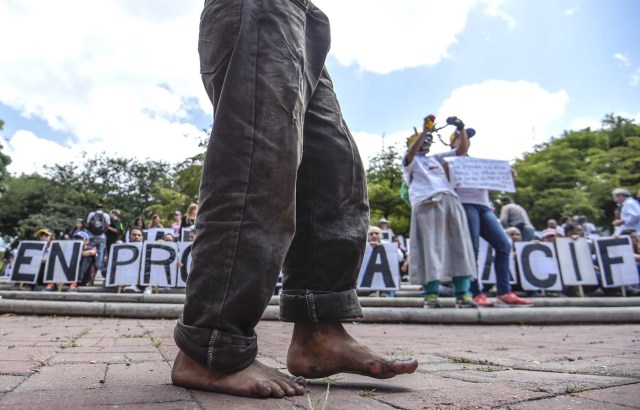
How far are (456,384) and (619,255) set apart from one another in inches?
293

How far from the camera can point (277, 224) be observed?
1.55 m

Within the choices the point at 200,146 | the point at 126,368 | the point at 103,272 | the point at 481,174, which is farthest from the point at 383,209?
the point at 126,368

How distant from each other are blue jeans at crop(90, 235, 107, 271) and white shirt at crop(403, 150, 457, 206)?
719cm

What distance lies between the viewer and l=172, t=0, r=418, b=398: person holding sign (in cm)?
148

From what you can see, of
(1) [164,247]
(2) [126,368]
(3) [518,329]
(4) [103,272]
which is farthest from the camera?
(4) [103,272]

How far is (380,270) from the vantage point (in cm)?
728

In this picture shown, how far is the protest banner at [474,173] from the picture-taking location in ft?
19.6

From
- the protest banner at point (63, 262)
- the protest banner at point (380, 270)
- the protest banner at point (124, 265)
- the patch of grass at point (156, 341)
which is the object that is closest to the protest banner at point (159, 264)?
the protest banner at point (124, 265)

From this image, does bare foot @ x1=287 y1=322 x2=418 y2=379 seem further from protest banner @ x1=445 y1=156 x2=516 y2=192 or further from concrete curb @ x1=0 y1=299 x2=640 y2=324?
protest banner @ x1=445 y1=156 x2=516 y2=192

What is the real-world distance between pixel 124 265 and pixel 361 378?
6610 millimetres

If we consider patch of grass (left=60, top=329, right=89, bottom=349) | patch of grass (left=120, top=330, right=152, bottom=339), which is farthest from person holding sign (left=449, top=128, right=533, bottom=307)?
patch of grass (left=60, top=329, right=89, bottom=349)

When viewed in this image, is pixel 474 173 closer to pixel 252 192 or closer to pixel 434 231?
pixel 434 231

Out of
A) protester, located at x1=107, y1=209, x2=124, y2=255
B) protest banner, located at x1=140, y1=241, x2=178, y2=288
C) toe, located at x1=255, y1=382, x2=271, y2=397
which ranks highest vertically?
protester, located at x1=107, y1=209, x2=124, y2=255

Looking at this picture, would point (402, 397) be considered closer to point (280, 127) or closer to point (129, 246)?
point (280, 127)
